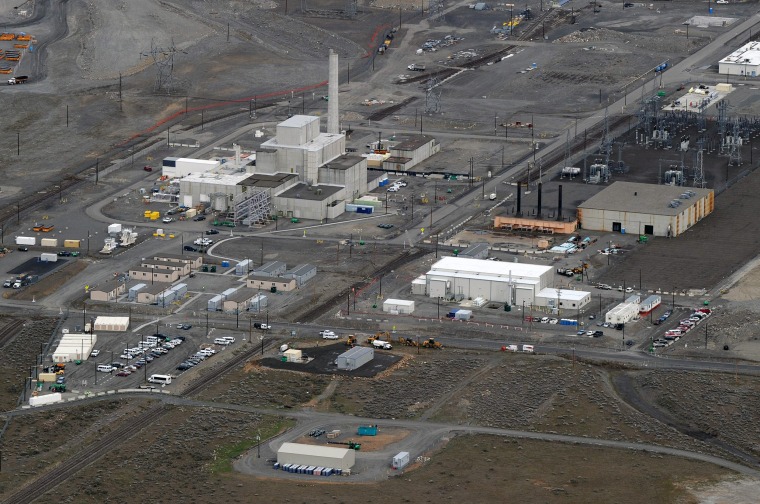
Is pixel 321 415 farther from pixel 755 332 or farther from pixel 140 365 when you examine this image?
pixel 755 332

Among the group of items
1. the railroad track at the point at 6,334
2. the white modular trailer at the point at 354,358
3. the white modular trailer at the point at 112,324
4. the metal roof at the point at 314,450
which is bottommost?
the railroad track at the point at 6,334

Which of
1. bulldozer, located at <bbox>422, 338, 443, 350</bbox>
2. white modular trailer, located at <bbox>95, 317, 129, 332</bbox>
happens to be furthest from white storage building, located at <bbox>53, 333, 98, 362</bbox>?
bulldozer, located at <bbox>422, 338, 443, 350</bbox>

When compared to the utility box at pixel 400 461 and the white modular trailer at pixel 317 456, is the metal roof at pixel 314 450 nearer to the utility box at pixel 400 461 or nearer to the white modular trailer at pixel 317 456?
the white modular trailer at pixel 317 456

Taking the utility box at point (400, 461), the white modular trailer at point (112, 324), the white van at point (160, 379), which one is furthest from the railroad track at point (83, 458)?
the utility box at point (400, 461)

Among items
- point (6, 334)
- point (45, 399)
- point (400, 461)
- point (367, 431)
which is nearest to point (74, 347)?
point (6, 334)

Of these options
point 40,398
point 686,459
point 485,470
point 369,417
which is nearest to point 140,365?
point 40,398

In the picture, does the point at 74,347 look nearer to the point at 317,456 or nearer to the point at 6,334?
the point at 6,334
